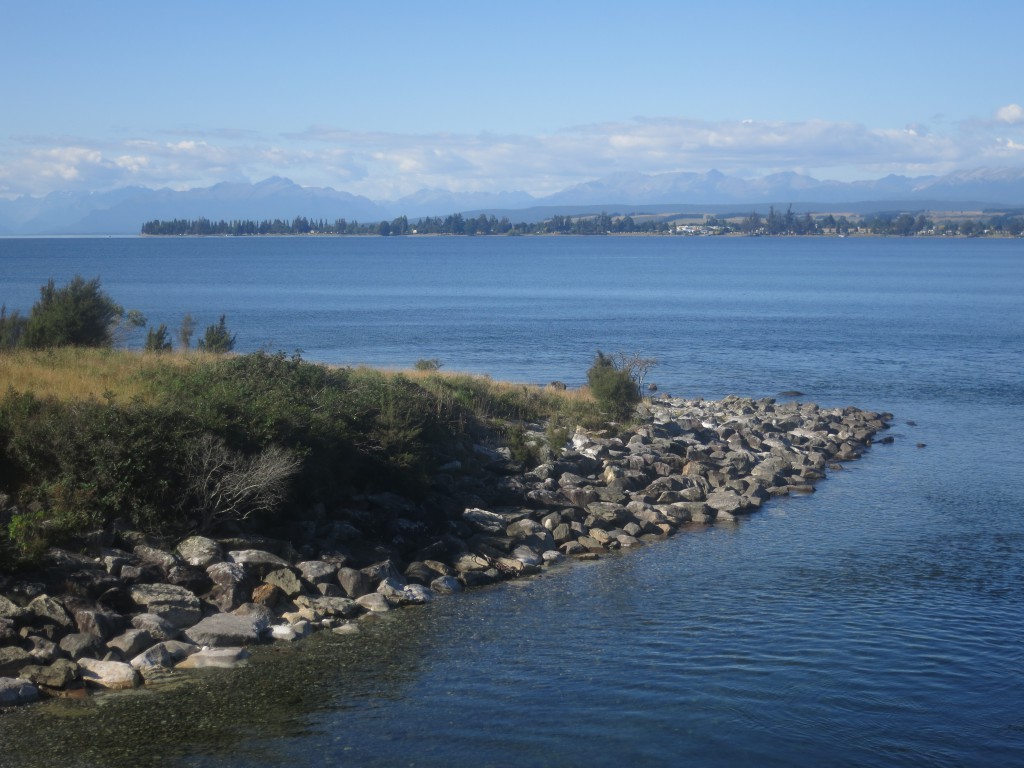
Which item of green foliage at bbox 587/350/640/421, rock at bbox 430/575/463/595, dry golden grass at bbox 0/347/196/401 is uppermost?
dry golden grass at bbox 0/347/196/401

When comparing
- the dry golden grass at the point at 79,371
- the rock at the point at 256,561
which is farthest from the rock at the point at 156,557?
the dry golden grass at the point at 79,371

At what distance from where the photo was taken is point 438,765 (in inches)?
533

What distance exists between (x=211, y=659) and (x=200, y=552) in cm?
313

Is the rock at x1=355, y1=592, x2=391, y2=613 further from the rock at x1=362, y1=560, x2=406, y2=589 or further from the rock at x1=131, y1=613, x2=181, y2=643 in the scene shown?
the rock at x1=131, y1=613, x2=181, y2=643

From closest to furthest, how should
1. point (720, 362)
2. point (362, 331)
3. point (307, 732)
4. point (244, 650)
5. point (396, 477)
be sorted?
point (307, 732)
point (244, 650)
point (396, 477)
point (720, 362)
point (362, 331)

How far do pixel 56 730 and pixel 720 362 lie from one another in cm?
4911

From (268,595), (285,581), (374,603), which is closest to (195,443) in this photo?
(285,581)

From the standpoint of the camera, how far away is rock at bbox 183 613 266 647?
1698 cm

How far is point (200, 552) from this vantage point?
19.1 m

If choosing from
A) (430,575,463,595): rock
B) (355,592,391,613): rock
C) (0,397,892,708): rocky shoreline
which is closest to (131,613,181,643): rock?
(0,397,892,708): rocky shoreline

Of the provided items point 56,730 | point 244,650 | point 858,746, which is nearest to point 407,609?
point 244,650

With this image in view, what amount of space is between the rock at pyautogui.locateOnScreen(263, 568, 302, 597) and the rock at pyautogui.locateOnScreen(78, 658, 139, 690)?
145 inches

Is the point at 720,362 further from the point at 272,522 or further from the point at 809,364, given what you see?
the point at 272,522

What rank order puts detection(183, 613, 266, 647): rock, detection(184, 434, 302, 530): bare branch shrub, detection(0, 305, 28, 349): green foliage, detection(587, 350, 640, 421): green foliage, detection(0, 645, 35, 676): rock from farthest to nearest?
detection(587, 350, 640, 421): green foliage
detection(0, 305, 28, 349): green foliage
detection(184, 434, 302, 530): bare branch shrub
detection(183, 613, 266, 647): rock
detection(0, 645, 35, 676): rock
